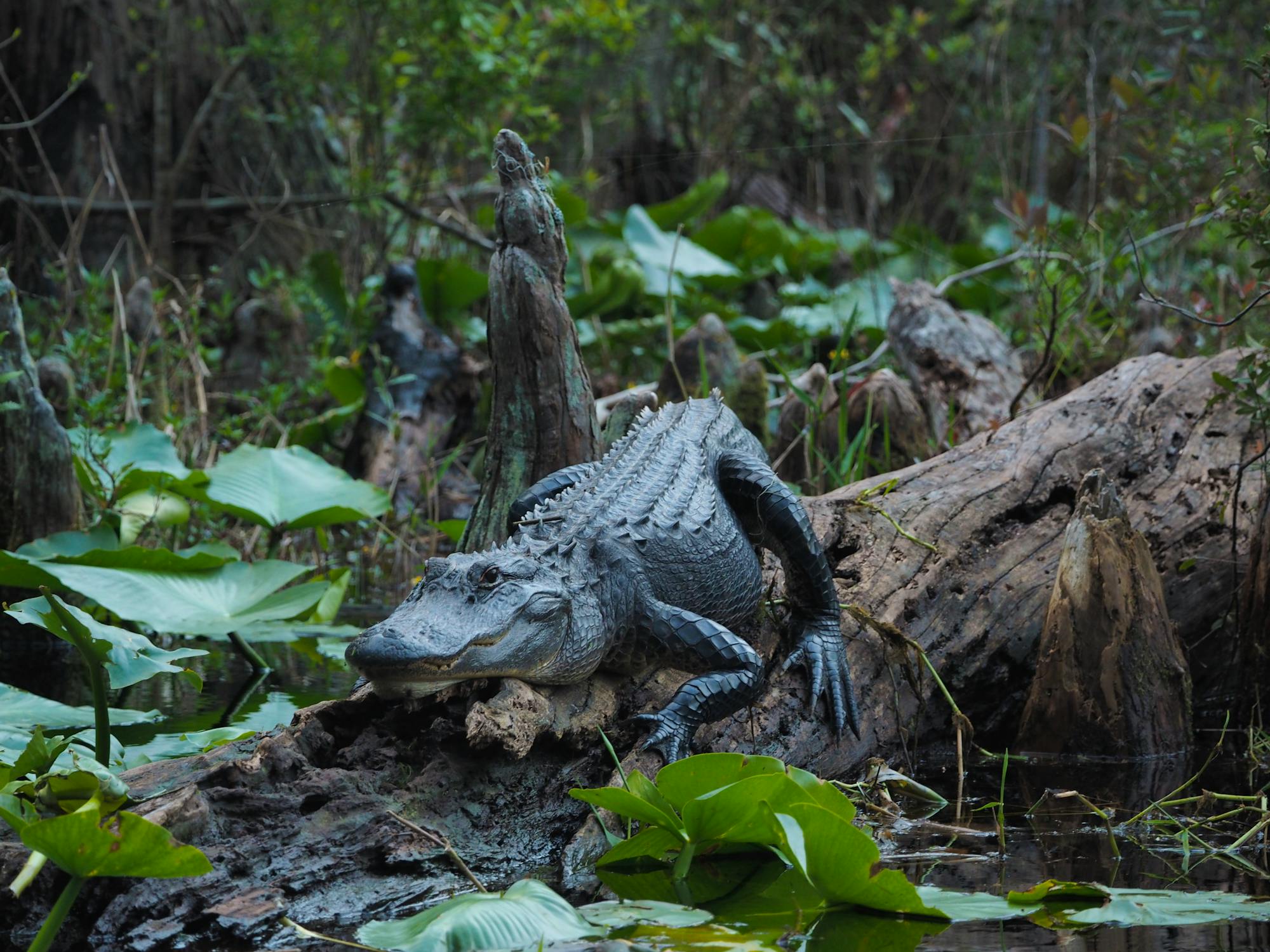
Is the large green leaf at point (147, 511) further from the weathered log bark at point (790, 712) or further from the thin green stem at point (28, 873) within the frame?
the thin green stem at point (28, 873)

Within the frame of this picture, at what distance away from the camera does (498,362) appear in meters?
4.57

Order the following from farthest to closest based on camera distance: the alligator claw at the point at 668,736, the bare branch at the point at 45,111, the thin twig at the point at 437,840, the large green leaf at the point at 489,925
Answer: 1. the bare branch at the point at 45,111
2. the alligator claw at the point at 668,736
3. the thin twig at the point at 437,840
4. the large green leaf at the point at 489,925

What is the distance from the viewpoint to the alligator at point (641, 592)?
2650mm

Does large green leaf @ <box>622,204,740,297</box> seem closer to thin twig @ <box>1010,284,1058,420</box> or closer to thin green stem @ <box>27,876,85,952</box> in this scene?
thin twig @ <box>1010,284,1058,420</box>

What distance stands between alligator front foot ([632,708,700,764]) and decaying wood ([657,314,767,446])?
3.13 m

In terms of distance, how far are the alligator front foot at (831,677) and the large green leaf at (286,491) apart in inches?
87.7

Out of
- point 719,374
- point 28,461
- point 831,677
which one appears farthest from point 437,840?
point 719,374

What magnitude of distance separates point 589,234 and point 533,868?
7.47 m

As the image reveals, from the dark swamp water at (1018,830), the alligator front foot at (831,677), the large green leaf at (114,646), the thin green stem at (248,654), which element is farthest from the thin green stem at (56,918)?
the thin green stem at (248,654)

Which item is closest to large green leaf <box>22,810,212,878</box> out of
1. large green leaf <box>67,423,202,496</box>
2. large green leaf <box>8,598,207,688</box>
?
large green leaf <box>8,598,207,688</box>

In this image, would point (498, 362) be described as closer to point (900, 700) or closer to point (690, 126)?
point (900, 700)

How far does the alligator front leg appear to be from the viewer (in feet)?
9.36

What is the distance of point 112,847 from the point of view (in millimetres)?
1878

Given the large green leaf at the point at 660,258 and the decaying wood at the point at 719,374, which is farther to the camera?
the large green leaf at the point at 660,258
